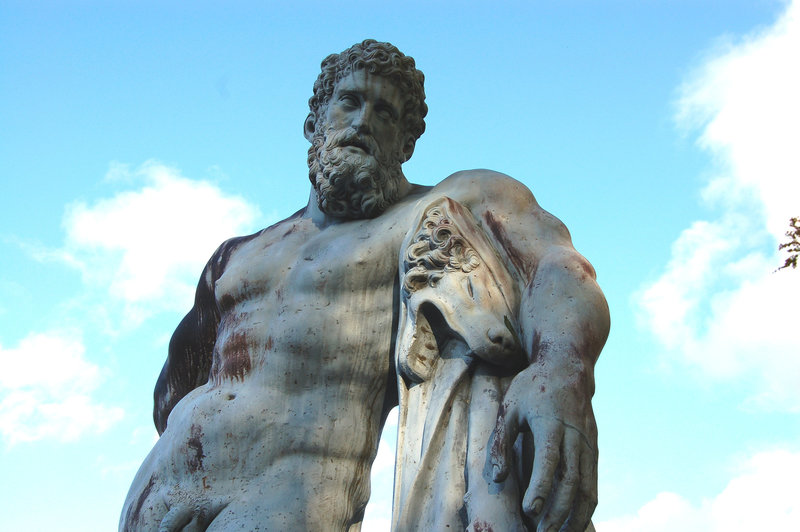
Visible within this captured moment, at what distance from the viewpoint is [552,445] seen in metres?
4.12

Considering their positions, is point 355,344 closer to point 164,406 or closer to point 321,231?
point 321,231

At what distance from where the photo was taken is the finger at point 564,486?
4066 mm

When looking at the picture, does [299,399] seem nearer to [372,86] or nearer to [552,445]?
[552,445]

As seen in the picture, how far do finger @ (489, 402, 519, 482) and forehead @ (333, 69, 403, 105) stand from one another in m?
1.93

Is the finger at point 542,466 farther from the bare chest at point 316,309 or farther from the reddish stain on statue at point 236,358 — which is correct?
the reddish stain on statue at point 236,358

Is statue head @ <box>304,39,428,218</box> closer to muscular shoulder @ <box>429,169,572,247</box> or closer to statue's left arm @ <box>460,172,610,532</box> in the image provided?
muscular shoulder @ <box>429,169,572,247</box>

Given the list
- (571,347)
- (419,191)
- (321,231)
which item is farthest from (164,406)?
(571,347)

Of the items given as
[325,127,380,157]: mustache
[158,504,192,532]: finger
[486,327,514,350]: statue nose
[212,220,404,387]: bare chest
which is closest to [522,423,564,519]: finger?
[486,327,514,350]: statue nose

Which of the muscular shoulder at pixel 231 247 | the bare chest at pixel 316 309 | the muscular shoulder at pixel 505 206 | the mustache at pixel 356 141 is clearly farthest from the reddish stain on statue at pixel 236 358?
the muscular shoulder at pixel 505 206

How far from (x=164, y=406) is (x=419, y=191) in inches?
72.4

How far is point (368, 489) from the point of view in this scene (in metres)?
5.02

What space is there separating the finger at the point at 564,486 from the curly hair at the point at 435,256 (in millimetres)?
1035

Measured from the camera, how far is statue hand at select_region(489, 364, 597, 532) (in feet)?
13.4

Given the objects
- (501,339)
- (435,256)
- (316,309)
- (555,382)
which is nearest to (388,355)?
(316,309)
